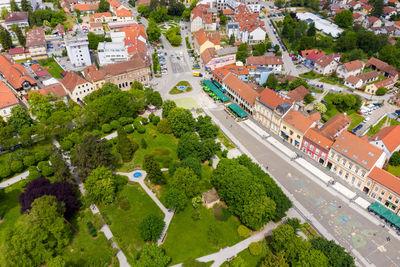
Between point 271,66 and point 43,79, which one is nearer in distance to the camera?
point 43,79

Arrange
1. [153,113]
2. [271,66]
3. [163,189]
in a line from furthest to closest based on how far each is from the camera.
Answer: [271,66], [153,113], [163,189]

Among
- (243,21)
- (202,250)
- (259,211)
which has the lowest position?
(202,250)

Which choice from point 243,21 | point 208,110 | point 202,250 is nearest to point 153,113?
point 208,110

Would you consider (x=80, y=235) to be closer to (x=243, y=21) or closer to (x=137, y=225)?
(x=137, y=225)

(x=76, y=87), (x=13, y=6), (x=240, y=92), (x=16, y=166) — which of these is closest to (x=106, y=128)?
(x=76, y=87)

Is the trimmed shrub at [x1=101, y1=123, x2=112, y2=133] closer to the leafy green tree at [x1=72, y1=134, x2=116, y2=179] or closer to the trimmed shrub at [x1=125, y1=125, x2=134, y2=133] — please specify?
the trimmed shrub at [x1=125, y1=125, x2=134, y2=133]

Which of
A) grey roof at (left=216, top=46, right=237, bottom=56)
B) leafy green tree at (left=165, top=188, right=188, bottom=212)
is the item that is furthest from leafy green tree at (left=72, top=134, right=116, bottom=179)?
grey roof at (left=216, top=46, right=237, bottom=56)
